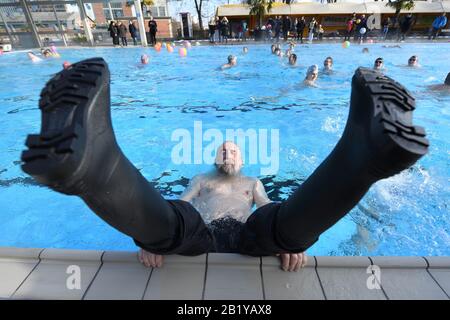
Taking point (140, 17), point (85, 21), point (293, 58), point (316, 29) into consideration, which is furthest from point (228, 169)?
point (316, 29)

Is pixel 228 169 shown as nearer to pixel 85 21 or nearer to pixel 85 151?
pixel 85 151

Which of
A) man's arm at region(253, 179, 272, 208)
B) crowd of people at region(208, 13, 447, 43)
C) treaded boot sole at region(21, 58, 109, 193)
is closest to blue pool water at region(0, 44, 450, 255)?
man's arm at region(253, 179, 272, 208)

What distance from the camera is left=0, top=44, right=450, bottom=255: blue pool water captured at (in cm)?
321

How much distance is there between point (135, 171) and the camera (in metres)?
1.08

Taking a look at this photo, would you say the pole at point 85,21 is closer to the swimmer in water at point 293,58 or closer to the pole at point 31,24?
the pole at point 31,24

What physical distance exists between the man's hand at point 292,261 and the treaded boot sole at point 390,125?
106cm

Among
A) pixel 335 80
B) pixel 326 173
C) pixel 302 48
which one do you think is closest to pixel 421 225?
pixel 326 173

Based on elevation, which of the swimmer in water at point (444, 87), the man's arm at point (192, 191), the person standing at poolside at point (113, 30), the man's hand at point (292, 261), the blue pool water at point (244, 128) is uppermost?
the person standing at poolside at point (113, 30)

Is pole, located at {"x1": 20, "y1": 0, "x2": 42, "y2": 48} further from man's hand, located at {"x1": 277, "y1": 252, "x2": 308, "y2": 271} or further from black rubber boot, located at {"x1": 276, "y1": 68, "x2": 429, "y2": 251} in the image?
black rubber boot, located at {"x1": 276, "y1": 68, "x2": 429, "y2": 251}

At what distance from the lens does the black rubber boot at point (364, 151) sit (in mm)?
779

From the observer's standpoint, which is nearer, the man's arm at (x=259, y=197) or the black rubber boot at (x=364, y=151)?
the black rubber boot at (x=364, y=151)

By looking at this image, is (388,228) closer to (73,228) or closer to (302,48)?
(73,228)

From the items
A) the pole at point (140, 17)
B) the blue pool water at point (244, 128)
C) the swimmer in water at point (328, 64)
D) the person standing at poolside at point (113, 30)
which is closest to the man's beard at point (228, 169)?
the blue pool water at point (244, 128)

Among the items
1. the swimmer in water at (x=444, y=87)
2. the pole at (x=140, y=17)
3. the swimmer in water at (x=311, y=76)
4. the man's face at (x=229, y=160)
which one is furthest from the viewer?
the pole at (x=140, y=17)
